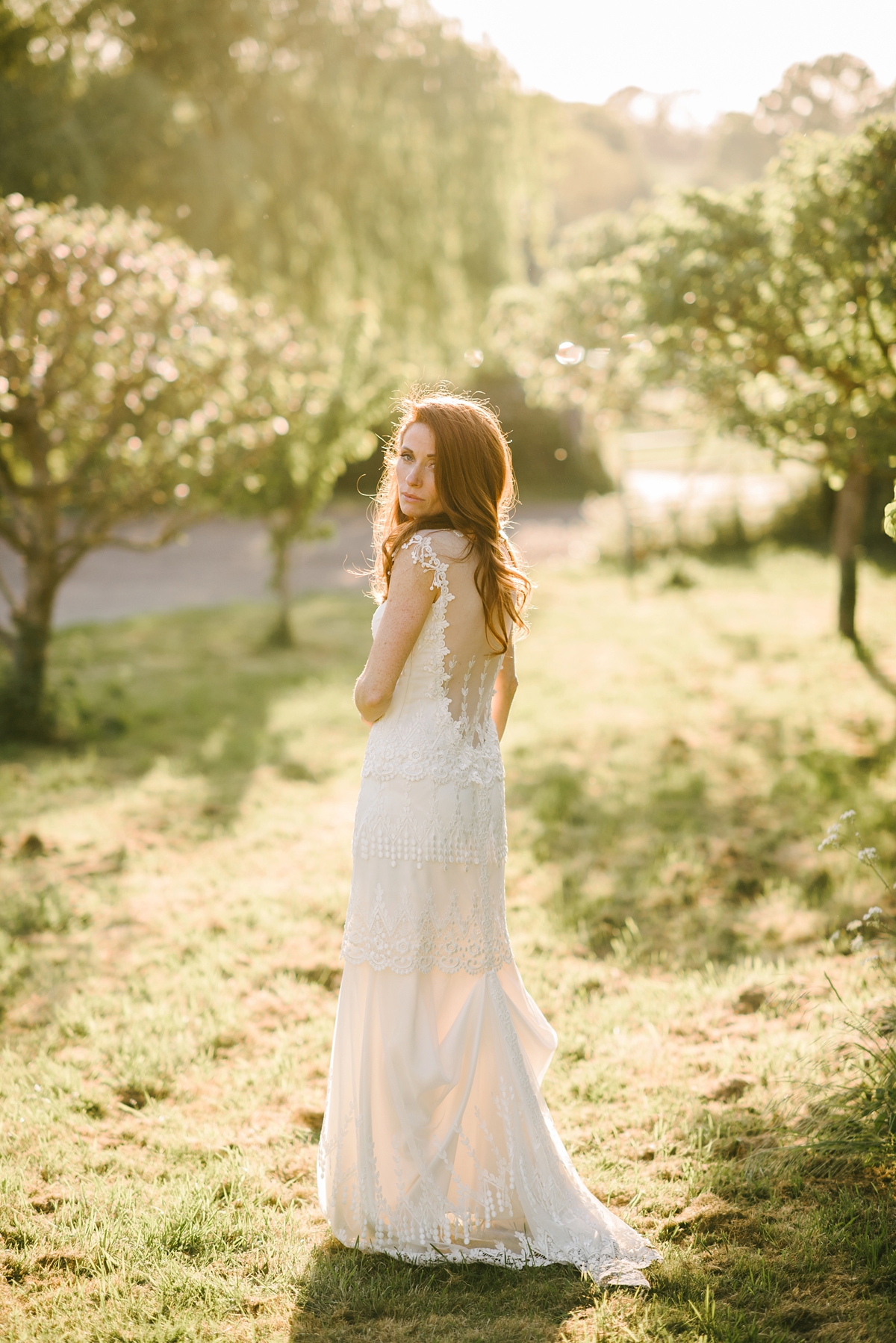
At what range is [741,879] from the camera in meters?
5.19

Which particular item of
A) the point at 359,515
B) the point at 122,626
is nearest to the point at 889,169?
the point at 122,626

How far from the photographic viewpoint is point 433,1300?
246cm

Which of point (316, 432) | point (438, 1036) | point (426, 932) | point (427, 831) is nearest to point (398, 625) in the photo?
point (427, 831)

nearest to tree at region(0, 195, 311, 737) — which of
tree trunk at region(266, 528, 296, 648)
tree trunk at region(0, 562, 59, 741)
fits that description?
tree trunk at region(0, 562, 59, 741)

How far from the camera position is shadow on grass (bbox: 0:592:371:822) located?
23.5 ft

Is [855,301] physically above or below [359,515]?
above

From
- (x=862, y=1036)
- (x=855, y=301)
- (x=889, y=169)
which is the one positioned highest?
(x=889, y=169)

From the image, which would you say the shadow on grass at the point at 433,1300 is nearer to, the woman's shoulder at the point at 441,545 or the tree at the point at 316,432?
the woman's shoulder at the point at 441,545

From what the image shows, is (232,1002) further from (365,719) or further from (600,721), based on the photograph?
(600,721)

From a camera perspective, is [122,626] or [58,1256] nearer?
[58,1256]

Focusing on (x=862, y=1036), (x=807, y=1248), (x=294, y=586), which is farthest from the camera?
(x=294, y=586)

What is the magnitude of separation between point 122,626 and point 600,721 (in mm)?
6373

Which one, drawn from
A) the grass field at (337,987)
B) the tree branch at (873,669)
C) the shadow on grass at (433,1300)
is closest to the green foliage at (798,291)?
the grass field at (337,987)

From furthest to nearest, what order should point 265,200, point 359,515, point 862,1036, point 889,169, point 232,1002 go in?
point 359,515 < point 265,200 < point 889,169 < point 232,1002 < point 862,1036
